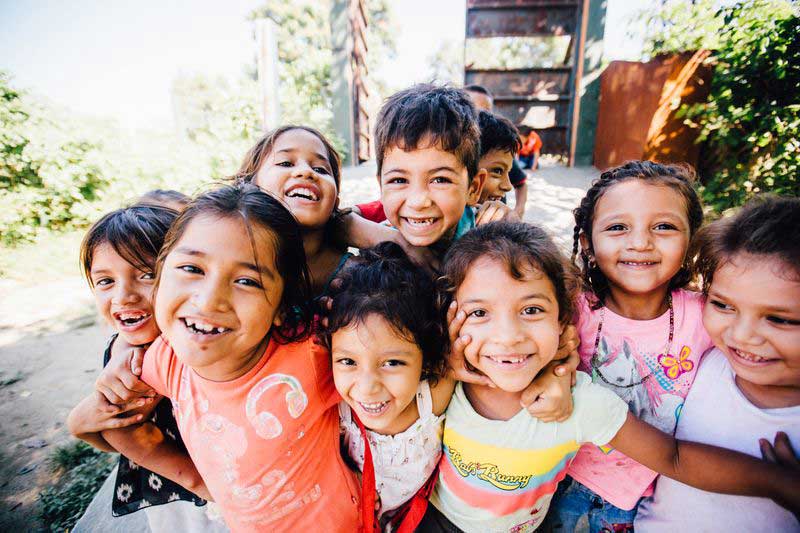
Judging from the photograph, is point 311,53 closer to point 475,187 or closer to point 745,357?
point 475,187

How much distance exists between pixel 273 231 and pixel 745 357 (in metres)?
1.48

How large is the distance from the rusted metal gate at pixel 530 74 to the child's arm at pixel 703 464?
6.30 m

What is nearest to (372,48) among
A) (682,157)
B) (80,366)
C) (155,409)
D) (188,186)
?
(188,186)

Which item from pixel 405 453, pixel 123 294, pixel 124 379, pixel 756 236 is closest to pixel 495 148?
pixel 756 236

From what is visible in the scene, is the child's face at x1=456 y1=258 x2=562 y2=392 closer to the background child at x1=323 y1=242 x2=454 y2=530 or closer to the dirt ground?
the background child at x1=323 y1=242 x2=454 y2=530

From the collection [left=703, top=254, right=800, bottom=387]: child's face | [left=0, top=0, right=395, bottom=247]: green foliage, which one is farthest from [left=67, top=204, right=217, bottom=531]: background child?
[left=0, top=0, right=395, bottom=247]: green foliage

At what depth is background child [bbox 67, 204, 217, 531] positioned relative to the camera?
4.37 feet

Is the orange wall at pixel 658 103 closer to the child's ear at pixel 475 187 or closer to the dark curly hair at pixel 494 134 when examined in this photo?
the dark curly hair at pixel 494 134

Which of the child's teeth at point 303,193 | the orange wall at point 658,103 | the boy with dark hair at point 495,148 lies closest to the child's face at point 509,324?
the child's teeth at point 303,193

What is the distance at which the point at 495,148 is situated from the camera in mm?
2244

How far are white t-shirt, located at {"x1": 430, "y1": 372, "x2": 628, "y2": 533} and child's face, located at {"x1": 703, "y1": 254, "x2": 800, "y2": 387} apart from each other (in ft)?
1.22

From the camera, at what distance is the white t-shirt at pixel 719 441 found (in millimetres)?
1101

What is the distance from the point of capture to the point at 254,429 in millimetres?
1205

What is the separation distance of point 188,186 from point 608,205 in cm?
790
